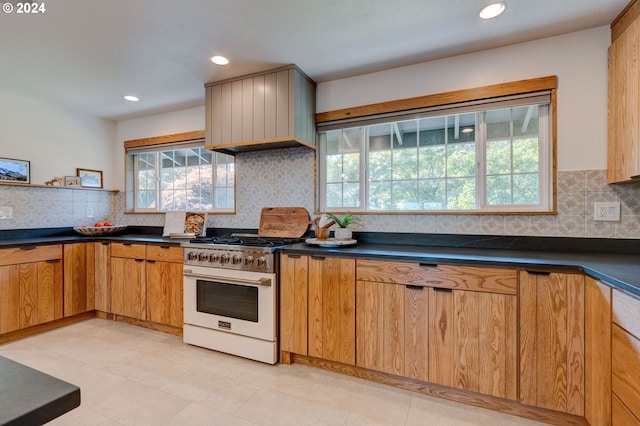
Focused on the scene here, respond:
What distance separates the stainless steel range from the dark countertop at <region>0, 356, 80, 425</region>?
173cm

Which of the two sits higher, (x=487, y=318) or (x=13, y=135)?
(x=13, y=135)

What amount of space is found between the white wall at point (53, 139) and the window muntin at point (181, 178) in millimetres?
344

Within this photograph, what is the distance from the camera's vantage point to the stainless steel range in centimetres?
230

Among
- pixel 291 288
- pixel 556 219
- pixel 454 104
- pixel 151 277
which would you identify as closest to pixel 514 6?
pixel 454 104

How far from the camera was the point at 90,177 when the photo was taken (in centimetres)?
373

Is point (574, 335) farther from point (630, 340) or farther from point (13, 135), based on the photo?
point (13, 135)

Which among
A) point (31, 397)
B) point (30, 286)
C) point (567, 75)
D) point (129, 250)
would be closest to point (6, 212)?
point (30, 286)

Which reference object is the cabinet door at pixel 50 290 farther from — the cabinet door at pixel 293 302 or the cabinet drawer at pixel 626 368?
the cabinet drawer at pixel 626 368

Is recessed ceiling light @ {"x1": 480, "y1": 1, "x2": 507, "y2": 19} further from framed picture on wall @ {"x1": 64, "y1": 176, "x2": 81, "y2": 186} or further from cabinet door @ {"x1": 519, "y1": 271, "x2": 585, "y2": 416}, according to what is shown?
framed picture on wall @ {"x1": 64, "y1": 176, "x2": 81, "y2": 186}

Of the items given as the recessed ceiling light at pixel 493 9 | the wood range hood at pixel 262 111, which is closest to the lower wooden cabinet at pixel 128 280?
the wood range hood at pixel 262 111

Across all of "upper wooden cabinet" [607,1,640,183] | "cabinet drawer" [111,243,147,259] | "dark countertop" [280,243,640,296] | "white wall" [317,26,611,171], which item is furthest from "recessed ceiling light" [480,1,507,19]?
"cabinet drawer" [111,243,147,259]

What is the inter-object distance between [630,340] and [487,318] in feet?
1.95

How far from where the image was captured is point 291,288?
7.48ft

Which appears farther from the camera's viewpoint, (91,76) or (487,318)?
(91,76)
